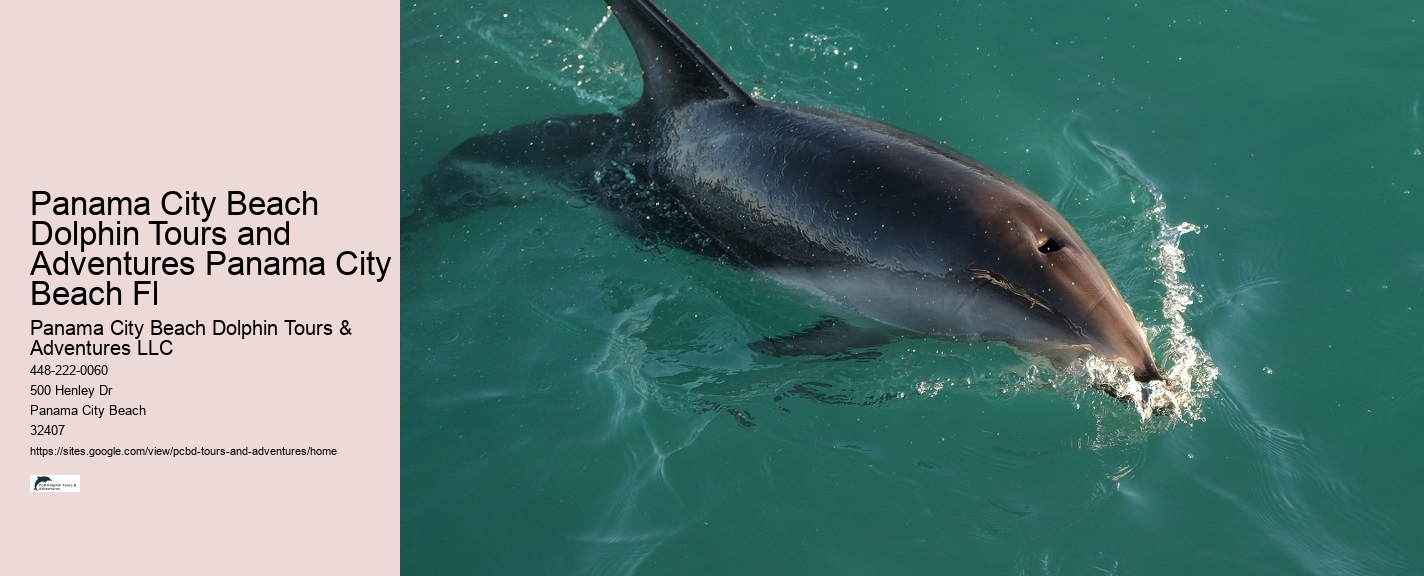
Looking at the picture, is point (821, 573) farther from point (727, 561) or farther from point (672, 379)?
point (672, 379)

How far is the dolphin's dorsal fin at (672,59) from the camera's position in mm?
8602

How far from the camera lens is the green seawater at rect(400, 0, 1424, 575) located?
24.5 ft

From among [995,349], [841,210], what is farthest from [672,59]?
[995,349]

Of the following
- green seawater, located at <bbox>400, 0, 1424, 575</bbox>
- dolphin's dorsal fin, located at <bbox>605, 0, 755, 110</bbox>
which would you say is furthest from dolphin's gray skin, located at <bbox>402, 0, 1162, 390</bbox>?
green seawater, located at <bbox>400, 0, 1424, 575</bbox>

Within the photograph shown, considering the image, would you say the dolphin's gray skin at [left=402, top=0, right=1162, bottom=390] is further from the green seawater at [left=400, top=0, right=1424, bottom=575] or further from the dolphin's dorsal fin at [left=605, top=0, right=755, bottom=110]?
the green seawater at [left=400, top=0, right=1424, bottom=575]

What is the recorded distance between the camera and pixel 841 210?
7957 millimetres

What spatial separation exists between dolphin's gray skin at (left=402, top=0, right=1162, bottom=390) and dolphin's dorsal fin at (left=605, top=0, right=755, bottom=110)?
1cm

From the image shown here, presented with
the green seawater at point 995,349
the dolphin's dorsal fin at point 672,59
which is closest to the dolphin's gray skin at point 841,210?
the dolphin's dorsal fin at point 672,59

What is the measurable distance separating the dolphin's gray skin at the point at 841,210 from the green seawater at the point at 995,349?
1.04ft

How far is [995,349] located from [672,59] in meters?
3.20

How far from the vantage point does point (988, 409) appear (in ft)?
26.4

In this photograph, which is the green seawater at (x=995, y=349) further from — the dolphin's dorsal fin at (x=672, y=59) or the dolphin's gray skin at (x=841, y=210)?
the dolphin's dorsal fin at (x=672, y=59)

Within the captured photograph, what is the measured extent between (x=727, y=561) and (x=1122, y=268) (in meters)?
3.85
